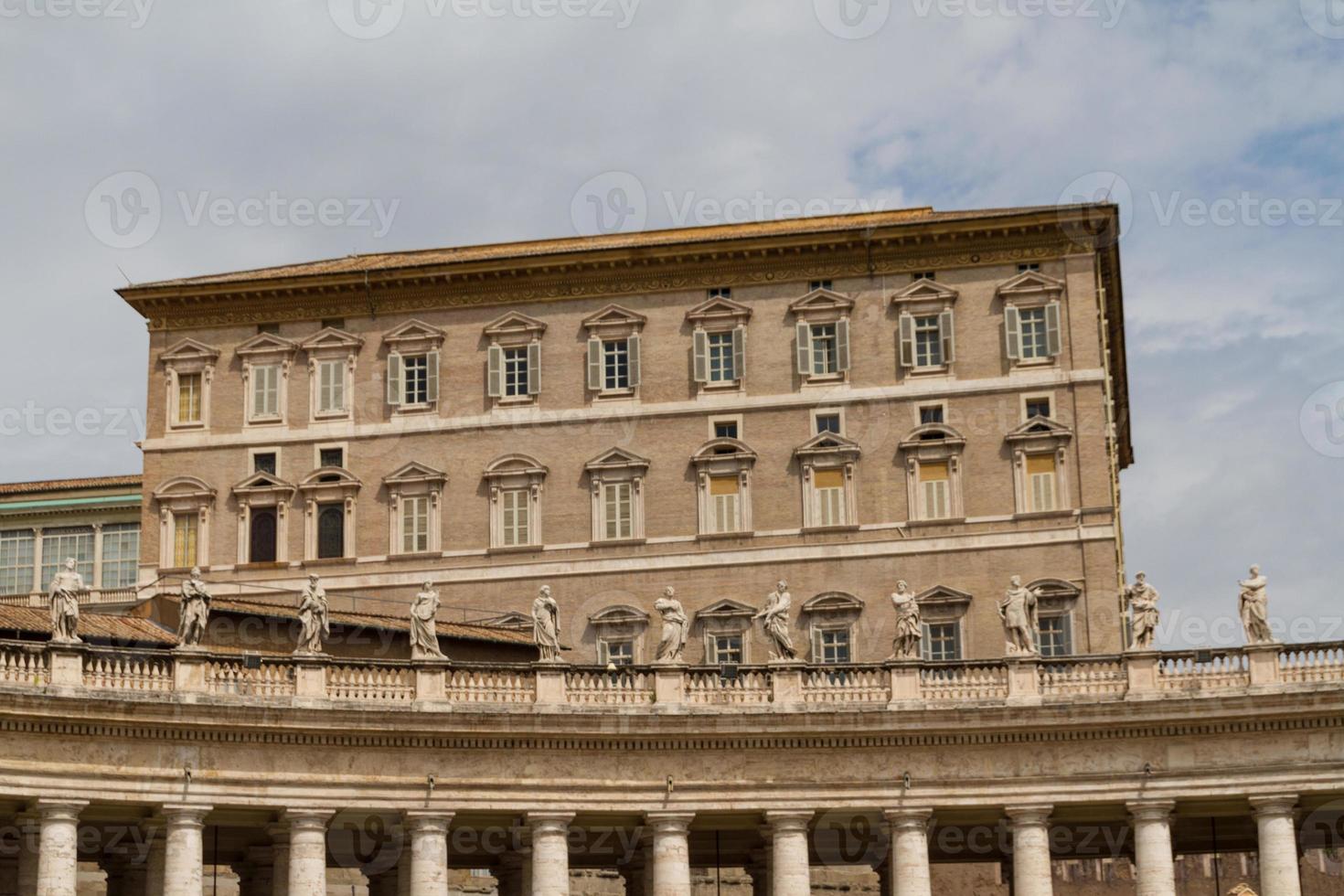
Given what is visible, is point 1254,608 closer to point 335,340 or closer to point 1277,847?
point 1277,847

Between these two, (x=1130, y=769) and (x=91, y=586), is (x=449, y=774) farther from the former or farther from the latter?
(x=91, y=586)

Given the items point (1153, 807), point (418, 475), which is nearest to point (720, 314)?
point (418, 475)

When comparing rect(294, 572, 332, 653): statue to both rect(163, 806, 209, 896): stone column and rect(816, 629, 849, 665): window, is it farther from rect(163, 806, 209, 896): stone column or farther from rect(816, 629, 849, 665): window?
rect(816, 629, 849, 665): window

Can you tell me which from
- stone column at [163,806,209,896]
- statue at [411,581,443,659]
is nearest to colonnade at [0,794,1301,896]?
stone column at [163,806,209,896]

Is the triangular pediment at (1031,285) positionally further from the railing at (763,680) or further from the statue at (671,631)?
the statue at (671,631)

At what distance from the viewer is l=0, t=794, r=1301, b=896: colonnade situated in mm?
48781

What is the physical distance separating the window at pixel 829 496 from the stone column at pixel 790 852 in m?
29.9

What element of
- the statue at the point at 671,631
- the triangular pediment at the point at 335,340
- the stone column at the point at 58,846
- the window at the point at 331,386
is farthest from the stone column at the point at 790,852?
the triangular pediment at the point at 335,340

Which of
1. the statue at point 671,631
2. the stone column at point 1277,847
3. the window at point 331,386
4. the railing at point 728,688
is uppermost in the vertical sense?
the window at point 331,386

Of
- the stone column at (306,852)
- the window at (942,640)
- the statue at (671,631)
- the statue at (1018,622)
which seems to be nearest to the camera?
the stone column at (306,852)

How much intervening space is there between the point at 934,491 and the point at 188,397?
95.3 ft

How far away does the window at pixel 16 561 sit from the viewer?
104750mm

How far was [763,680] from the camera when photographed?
52188 millimetres

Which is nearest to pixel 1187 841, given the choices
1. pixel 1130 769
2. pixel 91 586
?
pixel 1130 769
